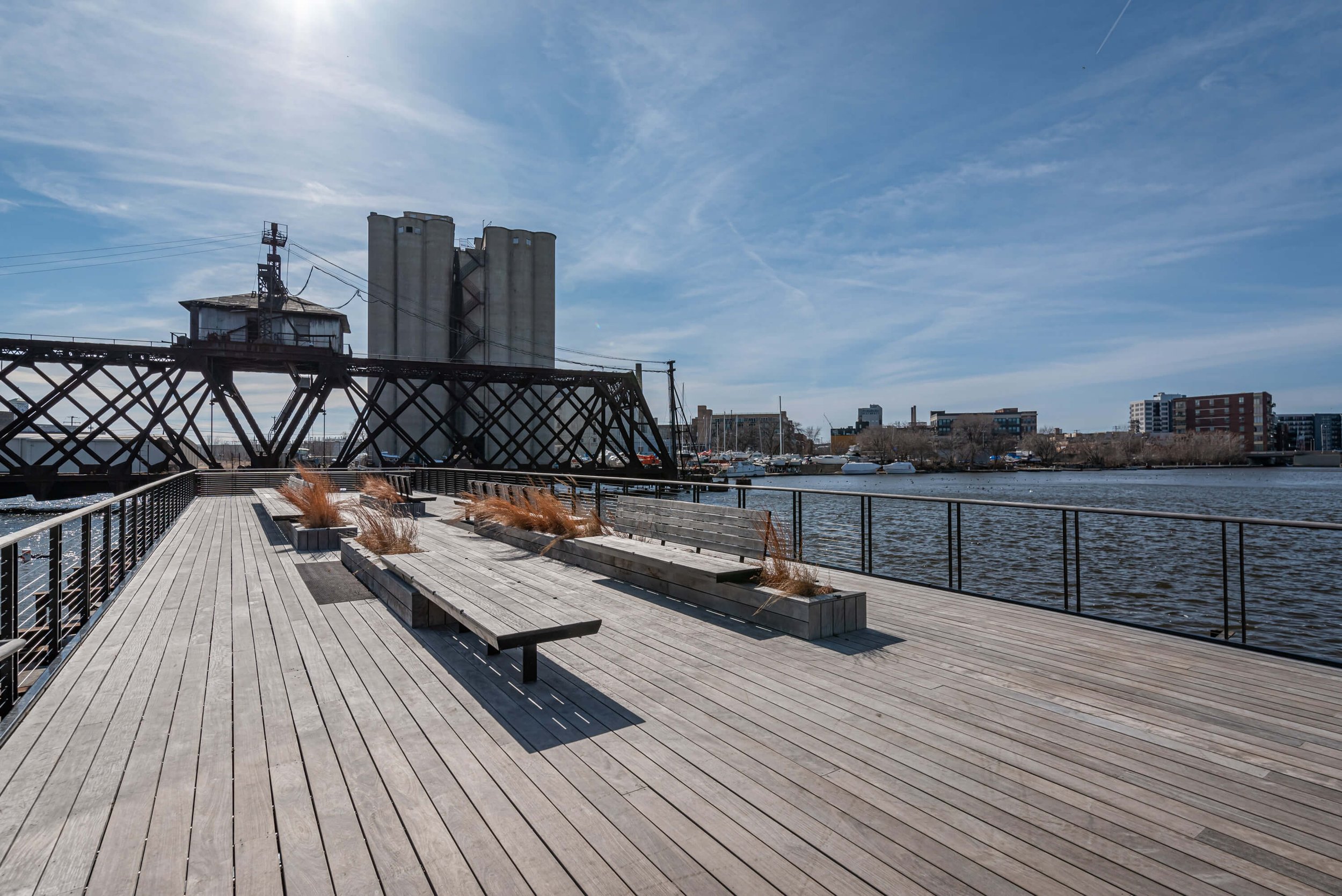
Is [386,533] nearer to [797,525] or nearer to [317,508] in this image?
[317,508]

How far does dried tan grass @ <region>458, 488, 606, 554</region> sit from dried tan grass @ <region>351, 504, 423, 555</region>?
1480 millimetres

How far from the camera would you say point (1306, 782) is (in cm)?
254

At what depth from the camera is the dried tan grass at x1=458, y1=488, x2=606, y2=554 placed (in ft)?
25.5

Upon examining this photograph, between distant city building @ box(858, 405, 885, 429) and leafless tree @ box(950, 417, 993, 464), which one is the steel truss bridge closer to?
leafless tree @ box(950, 417, 993, 464)

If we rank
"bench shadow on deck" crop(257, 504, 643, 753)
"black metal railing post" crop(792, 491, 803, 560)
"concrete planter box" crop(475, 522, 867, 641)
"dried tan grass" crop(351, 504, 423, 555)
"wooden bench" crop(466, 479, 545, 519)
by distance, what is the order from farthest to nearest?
"wooden bench" crop(466, 479, 545, 519) < "dried tan grass" crop(351, 504, 423, 555) < "black metal railing post" crop(792, 491, 803, 560) < "concrete planter box" crop(475, 522, 867, 641) < "bench shadow on deck" crop(257, 504, 643, 753)

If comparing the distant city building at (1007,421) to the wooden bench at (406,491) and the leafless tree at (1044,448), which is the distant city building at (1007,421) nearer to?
the leafless tree at (1044,448)

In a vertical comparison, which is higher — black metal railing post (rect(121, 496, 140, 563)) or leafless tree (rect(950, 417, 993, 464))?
leafless tree (rect(950, 417, 993, 464))

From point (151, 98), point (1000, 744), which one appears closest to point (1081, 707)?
point (1000, 744)

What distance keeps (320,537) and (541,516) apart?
304 centimetres

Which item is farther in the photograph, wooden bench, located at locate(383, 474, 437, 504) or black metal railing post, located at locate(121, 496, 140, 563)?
wooden bench, located at locate(383, 474, 437, 504)

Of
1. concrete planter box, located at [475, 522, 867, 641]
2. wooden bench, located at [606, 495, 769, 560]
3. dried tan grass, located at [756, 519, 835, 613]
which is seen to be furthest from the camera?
wooden bench, located at [606, 495, 769, 560]

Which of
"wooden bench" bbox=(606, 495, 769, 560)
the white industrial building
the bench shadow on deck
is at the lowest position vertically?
the bench shadow on deck

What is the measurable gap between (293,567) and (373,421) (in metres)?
46.8

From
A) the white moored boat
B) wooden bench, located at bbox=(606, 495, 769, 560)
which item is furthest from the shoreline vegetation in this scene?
wooden bench, located at bbox=(606, 495, 769, 560)
